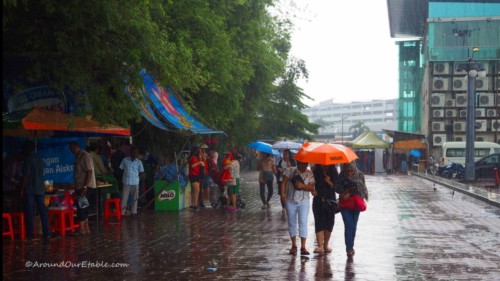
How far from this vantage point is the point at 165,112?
18.2m

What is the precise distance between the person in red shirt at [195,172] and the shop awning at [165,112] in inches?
35.8

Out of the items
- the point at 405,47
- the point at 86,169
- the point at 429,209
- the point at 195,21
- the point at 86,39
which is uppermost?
the point at 405,47

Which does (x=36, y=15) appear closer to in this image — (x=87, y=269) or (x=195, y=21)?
(x=87, y=269)

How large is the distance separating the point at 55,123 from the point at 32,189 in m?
1.23

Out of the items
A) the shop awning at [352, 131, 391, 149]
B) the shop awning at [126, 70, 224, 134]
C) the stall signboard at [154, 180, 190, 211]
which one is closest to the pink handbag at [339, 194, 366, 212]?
the shop awning at [126, 70, 224, 134]

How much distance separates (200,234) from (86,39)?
4283 mm

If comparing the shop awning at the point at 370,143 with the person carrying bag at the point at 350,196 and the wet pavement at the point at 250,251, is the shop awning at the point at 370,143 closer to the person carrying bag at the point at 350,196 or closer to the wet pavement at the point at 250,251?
the wet pavement at the point at 250,251

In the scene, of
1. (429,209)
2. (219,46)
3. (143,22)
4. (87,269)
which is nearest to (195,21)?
(219,46)

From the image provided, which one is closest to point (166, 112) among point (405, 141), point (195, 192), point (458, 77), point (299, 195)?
point (195, 192)

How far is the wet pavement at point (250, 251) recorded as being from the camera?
9.48 metres

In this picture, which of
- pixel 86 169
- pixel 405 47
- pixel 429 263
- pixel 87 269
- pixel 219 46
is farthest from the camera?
pixel 405 47

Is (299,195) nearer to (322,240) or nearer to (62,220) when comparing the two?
(322,240)

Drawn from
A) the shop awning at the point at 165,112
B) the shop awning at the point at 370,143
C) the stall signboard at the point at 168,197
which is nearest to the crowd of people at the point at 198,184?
the stall signboard at the point at 168,197

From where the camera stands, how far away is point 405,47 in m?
92.4
